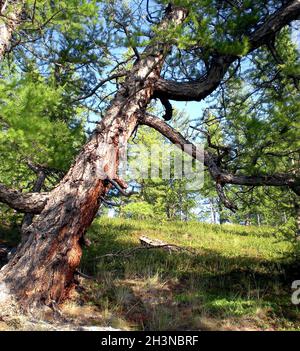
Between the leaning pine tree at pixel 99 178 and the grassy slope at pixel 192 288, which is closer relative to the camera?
the leaning pine tree at pixel 99 178

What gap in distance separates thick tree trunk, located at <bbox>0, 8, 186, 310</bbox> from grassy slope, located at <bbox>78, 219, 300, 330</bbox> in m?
0.57

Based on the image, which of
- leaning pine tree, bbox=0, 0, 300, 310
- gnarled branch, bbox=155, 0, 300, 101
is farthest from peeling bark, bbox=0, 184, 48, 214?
gnarled branch, bbox=155, 0, 300, 101

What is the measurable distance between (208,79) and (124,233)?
5887 mm

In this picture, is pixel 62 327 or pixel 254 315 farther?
pixel 254 315

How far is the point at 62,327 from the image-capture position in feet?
13.2

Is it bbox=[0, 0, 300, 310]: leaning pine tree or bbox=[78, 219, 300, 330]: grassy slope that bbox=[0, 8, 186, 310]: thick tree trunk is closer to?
bbox=[0, 0, 300, 310]: leaning pine tree

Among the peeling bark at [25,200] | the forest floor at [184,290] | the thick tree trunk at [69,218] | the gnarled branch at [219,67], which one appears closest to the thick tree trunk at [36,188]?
the forest floor at [184,290]

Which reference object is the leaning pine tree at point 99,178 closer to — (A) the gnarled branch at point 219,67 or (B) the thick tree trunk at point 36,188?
(A) the gnarled branch at point 219,67

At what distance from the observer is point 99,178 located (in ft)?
17.3

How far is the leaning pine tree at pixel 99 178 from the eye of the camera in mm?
4711

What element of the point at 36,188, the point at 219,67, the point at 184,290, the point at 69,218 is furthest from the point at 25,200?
the point at 219,67
